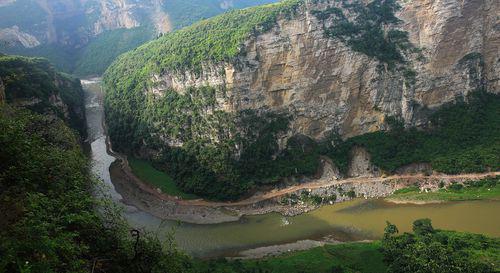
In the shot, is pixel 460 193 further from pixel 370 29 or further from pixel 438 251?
pixel 370 29

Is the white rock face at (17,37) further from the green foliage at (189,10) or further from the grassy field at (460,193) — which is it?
the grassy field at (460,193)

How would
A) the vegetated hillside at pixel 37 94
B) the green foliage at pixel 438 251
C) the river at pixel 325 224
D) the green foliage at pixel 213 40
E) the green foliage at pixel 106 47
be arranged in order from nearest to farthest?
the green foliage at pixel 438 251 → the river at pixel 325 224 → the vegetated hillside at pixel 37 94 → the green foliage at pixel 213 40 → the green foliage at pixel 106 47

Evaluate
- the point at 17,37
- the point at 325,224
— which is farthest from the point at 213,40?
the point at 17,37

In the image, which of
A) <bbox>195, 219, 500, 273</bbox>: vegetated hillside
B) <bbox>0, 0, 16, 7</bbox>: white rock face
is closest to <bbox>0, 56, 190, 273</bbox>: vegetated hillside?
<bbox>195, 219, 500, 273</bbox>: vegetated hillside

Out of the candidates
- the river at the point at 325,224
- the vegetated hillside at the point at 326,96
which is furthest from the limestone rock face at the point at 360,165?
the river at the point at 325,224

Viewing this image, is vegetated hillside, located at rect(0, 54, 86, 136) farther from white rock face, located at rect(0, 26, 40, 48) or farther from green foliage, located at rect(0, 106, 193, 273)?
white rock face, located at rect(0, 26, 40, 48)

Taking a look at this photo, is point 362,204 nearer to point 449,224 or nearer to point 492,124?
point 449,224
